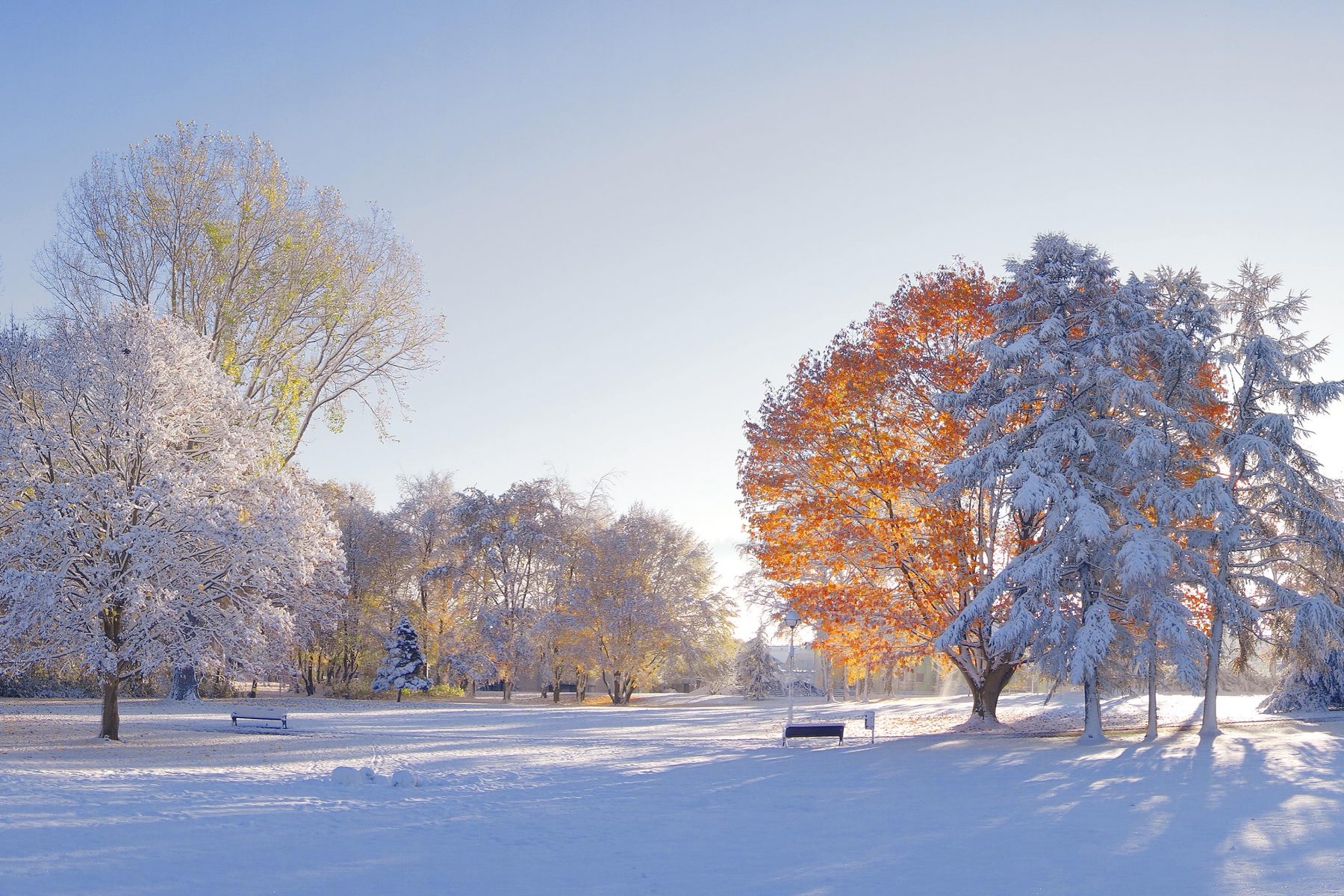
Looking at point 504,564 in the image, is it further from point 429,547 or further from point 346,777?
point 346,777

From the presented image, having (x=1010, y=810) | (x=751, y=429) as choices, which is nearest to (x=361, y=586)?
(x=751, y=429)

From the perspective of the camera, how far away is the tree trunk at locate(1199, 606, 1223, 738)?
22.3m

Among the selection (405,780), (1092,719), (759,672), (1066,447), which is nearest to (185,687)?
(405,780)

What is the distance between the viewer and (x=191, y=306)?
3073 cm

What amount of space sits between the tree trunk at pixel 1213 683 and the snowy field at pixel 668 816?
643mm

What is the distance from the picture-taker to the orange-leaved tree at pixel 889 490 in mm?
24656

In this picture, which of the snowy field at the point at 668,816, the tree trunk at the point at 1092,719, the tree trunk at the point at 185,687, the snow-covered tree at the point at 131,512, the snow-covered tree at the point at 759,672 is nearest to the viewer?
the snowy field at the point at 668,816

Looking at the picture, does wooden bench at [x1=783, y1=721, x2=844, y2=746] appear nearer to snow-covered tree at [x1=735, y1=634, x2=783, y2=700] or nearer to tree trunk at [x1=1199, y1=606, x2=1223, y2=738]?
tree trunk at [x1=1199, y1=606, x2=1223, y2=738]

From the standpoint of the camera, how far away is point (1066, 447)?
2127 centimetres

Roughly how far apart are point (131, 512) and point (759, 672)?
43.2 metres

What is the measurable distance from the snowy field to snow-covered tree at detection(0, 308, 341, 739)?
7.48 ft

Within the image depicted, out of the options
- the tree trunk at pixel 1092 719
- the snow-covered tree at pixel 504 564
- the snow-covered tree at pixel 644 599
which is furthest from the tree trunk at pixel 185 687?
the tree trunk at pixel 1092 719

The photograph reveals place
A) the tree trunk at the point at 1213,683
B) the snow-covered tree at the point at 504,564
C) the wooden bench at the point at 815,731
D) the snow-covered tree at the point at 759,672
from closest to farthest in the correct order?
the wooden bench at the point at 815,731, the tree trunk at the point at 1213,683, the snow-covered tree at the point at 504,564, the snow-covered tree at the point at 759,672

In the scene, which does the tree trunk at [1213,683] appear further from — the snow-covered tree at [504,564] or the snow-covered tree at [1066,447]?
the snow-covered tree at [504,564]
